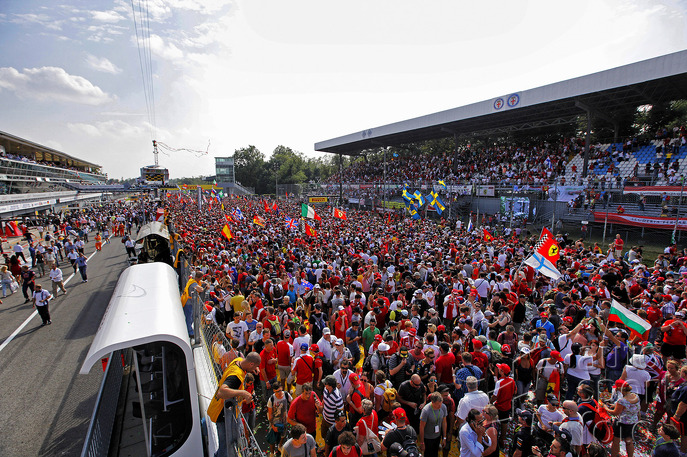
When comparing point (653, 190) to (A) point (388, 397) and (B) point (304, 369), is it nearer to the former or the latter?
(A) point (388, 397)

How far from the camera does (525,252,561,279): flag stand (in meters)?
8.60

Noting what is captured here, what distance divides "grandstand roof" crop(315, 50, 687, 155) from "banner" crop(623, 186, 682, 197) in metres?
5.90

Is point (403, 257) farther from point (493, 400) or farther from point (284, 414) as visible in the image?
point (284, 414)

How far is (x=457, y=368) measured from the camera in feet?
18.1

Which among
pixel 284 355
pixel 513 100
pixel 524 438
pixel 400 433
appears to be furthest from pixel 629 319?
pixel 513 100

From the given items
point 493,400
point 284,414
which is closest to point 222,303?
point 284,414

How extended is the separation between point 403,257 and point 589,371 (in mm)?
6898

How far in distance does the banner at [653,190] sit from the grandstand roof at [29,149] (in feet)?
219

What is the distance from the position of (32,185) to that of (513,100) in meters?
54.2

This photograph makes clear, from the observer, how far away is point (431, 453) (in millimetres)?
4422

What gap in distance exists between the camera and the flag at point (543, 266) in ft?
28.2

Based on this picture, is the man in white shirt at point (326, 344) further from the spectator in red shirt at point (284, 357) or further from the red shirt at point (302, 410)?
the red shirt at point (302, 410)

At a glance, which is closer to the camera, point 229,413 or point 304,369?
point 229,413

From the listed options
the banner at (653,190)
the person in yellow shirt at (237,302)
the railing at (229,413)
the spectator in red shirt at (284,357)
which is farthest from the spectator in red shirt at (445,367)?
the banner at (653,190)
